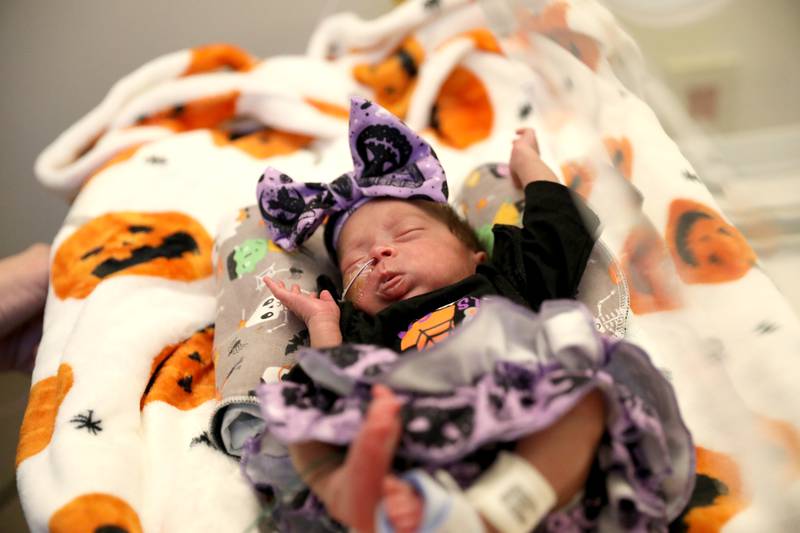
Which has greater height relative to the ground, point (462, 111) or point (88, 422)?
point (462, 111)

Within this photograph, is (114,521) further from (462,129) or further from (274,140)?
(462,129)

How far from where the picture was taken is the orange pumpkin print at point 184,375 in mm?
967

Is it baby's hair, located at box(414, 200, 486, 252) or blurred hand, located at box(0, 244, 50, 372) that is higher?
baby's hair, located at box(414, 200, 486, 252)

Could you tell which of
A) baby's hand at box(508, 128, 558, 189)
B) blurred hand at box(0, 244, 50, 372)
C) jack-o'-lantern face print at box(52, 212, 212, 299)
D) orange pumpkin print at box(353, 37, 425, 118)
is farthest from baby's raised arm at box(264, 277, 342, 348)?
orange pumpkin print at box(353, 37, 425, 118)

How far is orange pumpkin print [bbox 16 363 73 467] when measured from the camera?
896mm

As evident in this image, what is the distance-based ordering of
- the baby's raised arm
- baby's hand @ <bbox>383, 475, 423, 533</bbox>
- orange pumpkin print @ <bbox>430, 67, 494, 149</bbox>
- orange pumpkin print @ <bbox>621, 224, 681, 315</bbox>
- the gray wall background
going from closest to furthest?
1. baby's hand @ <bbox>383, 475, 423, 533</bbox>
2. orange pumpkin print @ <bbox>621, 224, 681, 315</bbox>
3. the baby's raised arm
4. orange pumpkin print @ <bbox>430, 67, 494, 149</bbox>
5. the gray wall background

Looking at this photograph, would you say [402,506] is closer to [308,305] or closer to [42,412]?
[308,305]

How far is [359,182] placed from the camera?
3.54 feet

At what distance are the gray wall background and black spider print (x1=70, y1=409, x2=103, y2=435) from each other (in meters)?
1.06

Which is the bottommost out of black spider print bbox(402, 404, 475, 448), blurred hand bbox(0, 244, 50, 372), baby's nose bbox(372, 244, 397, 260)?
blurred hand bbox(0, 244, 50, 372)

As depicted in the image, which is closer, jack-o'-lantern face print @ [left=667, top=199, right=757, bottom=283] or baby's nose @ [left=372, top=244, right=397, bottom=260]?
jack-o'-lantern face print @ [left=667, top=199, right=757, bottom=283]

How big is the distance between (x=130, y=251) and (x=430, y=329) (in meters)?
0.57

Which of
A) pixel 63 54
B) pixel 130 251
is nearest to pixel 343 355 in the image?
pixel 130 251

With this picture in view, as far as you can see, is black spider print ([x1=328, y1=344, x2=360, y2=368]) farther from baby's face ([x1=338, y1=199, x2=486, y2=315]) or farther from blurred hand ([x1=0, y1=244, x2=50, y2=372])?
blurred hand ([x1=0, y1=244, x2=50, y2=372])
